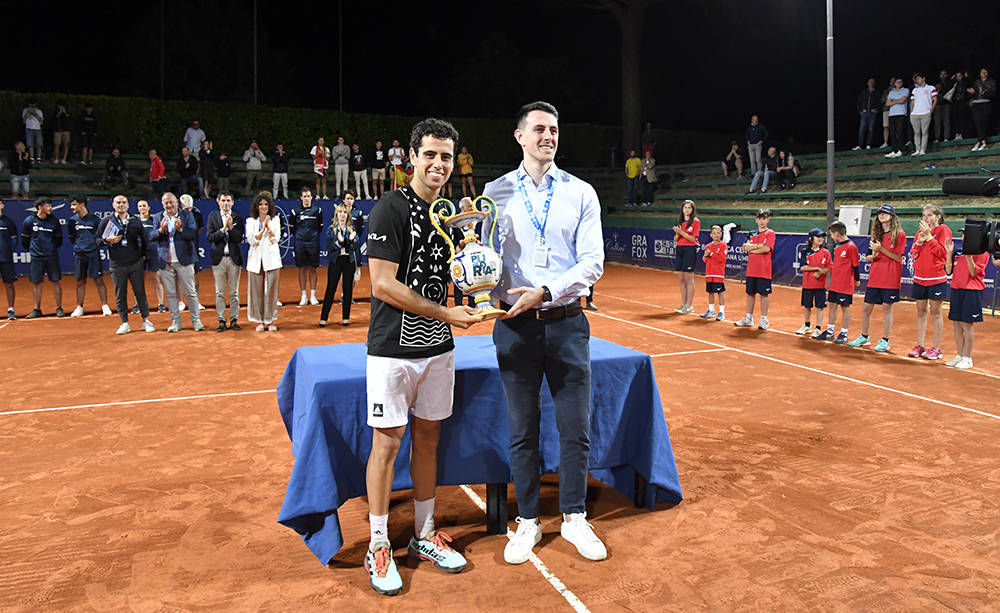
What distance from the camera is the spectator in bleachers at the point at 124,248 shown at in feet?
38.3

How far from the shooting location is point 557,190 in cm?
420

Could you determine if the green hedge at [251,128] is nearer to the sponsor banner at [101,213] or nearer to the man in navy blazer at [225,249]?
the sponsor banner at [101,213]

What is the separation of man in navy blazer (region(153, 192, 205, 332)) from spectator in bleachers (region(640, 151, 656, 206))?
Result: 2101 cm

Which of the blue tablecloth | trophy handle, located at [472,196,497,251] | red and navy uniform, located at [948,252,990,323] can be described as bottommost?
the blue tablecloth

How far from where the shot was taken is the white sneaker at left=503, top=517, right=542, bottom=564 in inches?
165

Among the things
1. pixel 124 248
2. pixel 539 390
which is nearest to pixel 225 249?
pixel 124 248

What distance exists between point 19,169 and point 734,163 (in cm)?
2524

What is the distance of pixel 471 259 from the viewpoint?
3.80 meters

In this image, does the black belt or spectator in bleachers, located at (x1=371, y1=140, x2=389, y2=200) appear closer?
the black belt

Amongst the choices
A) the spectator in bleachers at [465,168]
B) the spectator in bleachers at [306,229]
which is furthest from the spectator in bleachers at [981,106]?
the spectator in bleachers at [306,229]

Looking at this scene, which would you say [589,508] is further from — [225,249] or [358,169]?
[358,169]

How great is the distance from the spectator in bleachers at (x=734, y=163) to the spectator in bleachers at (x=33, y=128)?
24.3 m

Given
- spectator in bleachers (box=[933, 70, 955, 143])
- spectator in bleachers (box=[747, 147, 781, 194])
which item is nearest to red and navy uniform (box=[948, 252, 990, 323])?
spectator in bleachers (box=[933, 70, 955, 143])

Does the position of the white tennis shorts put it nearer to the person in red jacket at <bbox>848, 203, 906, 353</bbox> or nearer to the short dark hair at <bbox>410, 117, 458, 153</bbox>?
the short dark hair at <bbox>410, 117, 458, 153</bbox>
